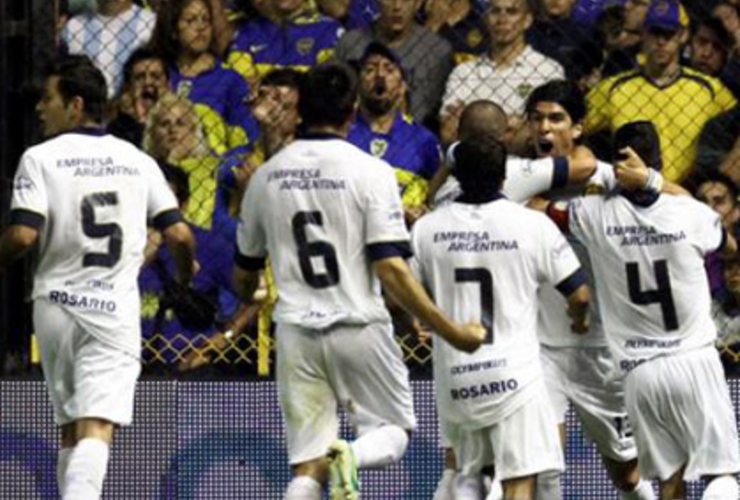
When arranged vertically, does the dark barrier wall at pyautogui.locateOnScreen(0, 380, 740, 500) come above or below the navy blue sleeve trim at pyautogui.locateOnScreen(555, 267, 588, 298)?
below

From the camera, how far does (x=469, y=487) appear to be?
11.4 meters

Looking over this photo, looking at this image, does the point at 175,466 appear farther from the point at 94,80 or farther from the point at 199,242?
the point at 94,80

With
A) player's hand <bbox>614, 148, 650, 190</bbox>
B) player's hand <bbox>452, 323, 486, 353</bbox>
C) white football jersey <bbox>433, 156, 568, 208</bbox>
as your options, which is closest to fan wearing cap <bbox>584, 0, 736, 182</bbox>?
white football jersey <bbox>433, 156, 568, 208</bbox>

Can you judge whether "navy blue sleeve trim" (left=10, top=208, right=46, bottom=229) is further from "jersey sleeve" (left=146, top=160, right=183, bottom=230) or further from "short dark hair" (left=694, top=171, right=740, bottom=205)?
"short dark hair" (left=694, top=171, right=740, bottom=205)

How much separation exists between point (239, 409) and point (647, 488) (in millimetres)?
2101

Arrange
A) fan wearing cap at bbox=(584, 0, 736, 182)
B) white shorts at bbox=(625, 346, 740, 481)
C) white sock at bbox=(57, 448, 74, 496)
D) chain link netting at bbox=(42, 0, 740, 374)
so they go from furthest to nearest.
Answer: fan wearing cap at bbox=(584, 0, 736, 182) < chain link netting at bbox=(42, 0, 740, 374) < white sock at bbox=(57, 448, 74, 496) < white shorts at bbox=(625, 346, 740, 481)

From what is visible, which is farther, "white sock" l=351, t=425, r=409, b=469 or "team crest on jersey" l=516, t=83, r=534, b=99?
"team crest on jersey" l=516, t=83, r=534, b=99

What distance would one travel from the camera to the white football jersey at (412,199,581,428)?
1106 cm

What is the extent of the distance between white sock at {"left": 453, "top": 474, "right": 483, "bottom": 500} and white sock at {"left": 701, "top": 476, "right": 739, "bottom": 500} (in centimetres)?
97

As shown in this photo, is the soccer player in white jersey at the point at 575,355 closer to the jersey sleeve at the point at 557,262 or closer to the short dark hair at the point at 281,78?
the jersey sleeve at the point at 557,262

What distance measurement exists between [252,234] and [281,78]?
2197 mm

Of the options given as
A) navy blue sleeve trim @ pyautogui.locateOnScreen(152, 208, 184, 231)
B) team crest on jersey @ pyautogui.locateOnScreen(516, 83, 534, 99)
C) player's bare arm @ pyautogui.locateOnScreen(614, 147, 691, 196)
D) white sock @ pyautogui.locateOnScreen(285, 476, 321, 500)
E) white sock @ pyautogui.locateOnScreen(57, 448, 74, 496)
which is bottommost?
white sock @ pyautogui.locateOnScreen(57, 448, 74, 496)

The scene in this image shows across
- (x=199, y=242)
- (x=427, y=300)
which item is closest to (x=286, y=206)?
(x=427, y=300)

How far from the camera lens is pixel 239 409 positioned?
13539 millimetres
